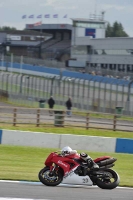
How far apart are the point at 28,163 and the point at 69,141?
4.76 meters

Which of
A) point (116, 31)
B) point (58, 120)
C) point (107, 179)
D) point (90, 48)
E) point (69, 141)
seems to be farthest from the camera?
point (116, 31)

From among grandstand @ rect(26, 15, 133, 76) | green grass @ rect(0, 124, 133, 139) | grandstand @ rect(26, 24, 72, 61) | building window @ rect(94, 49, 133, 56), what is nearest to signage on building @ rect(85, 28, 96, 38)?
grandstand @ rect(26, 15, 133, 76)

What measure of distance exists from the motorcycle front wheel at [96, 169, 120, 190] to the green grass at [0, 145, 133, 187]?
3.12 ft

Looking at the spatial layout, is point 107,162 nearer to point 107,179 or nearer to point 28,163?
point 107,179

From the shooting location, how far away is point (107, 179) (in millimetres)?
10578

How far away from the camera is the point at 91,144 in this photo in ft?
62.1

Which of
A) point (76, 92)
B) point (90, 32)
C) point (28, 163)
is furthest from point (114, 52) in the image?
point (28, 163)

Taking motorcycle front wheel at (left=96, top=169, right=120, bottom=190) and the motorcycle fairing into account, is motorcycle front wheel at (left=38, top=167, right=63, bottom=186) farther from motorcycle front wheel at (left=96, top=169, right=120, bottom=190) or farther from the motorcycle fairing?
motorcycle front wheel at (left=96, top=169, right=120, bottom=190)

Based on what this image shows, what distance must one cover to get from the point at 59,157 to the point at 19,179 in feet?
4.08

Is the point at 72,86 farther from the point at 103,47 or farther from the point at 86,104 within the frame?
the point at 103,47

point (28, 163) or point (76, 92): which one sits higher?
point (76, 92)

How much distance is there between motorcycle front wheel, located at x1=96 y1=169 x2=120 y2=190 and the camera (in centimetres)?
1052

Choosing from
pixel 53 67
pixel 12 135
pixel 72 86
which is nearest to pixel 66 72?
pixel 53 67

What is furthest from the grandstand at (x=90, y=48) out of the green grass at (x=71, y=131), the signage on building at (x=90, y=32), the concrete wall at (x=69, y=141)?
the concrete wall at (x=69, y=141)
